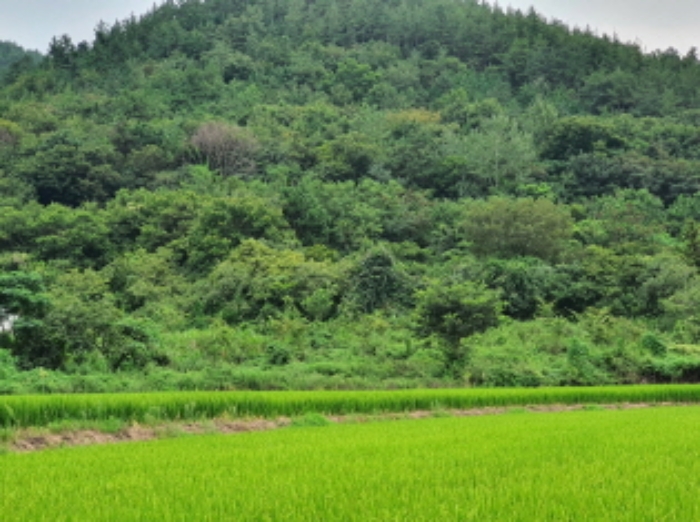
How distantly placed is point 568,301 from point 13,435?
86.7 feet

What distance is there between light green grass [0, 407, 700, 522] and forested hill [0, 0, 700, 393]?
996 centimetres

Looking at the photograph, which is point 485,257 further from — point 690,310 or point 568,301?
point 690,310

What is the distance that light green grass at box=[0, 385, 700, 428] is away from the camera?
35.8ft

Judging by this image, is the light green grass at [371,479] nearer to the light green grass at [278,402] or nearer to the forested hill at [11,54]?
the light green grass at [278,402]

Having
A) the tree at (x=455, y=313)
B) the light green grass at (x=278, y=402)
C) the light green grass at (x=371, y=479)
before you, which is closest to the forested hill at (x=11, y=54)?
the tree at (x=455, y=313)

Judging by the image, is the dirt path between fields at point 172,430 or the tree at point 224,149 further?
the tree at point 224,149

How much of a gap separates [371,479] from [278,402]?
27.8ft

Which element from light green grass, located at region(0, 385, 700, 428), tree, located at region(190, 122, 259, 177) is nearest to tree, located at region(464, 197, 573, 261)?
light green grass, located at region(0, 385, 700, 428)

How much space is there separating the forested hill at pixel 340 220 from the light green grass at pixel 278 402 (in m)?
2.98

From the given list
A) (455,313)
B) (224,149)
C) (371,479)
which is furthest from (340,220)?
(371,479)

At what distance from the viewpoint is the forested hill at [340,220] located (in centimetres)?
2147

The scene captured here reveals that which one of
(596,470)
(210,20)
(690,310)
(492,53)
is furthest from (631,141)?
(210,20)

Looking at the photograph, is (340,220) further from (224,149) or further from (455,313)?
(455,313)

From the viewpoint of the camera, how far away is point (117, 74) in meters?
73.6
